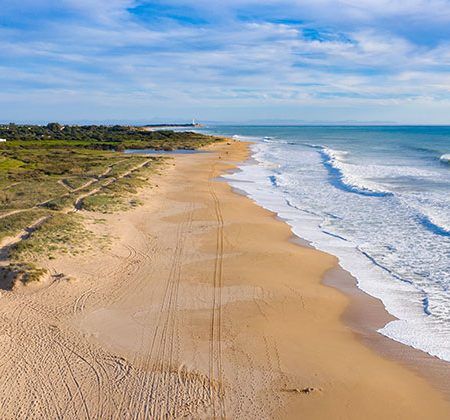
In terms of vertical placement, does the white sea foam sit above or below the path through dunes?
above

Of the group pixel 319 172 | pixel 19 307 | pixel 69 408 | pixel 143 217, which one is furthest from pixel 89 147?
pixel 69 408

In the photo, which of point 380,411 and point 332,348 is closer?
point 380,411

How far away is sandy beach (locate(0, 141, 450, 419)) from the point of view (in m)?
8.26

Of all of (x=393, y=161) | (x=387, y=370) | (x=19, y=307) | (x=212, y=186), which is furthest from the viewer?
(x=393, y=161)

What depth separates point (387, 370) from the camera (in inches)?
372

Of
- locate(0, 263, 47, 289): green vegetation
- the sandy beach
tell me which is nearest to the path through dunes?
the sandy beach

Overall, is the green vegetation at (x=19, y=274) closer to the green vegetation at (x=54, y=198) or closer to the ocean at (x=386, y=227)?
the green vegetation at (x=54, y=198)

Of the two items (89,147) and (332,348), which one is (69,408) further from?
(89,147)

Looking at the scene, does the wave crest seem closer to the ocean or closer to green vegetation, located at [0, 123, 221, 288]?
the ocean

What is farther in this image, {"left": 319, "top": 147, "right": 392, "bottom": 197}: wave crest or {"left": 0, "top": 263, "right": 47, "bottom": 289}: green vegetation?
{"left": 319, "top": 147, "right": 392, "bottom": 197}: wave crest

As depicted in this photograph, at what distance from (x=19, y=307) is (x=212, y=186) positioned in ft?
68.0

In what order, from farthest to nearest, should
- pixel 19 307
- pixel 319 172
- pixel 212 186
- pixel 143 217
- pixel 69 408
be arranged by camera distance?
pixel 319 172, pixel 212 186, pixel 143 217, pixel 19 307, pixel 69 408

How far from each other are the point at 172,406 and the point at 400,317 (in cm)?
618

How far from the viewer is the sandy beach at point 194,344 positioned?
8258mm
